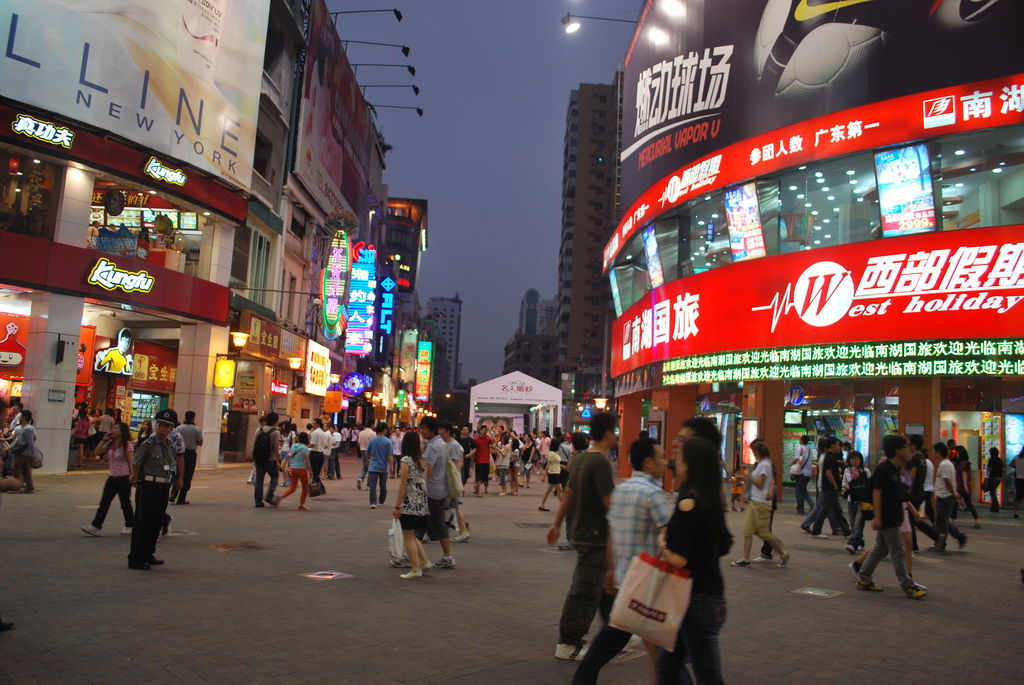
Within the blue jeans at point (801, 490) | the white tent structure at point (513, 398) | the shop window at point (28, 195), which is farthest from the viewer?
the white tent structure at point (513, 398)

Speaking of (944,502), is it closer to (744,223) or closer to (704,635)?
(704,635)

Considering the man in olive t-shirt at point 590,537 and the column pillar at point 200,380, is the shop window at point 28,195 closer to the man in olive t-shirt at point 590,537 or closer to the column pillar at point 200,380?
the column pillar at point 200,380

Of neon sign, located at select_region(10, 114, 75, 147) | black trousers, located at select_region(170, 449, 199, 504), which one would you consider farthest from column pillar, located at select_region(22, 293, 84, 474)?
black trousers, located at select_region(170, 449, 199, 504)

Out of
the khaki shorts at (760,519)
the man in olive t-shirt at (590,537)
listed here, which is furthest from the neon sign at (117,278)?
the man in olive t-shirt at (590,537)

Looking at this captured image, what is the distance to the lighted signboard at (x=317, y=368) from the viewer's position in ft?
123

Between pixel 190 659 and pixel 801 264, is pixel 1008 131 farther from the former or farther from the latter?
pixel 190 659

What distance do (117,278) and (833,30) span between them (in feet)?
68.2

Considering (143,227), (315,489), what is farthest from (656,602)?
(143,227)

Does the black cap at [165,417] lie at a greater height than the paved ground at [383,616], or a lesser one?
greater

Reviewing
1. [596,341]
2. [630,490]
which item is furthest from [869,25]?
[596,341]

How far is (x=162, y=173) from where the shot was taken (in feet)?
72.0

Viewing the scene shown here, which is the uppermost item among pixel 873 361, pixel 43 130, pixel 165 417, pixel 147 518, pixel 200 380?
pixel 43 130

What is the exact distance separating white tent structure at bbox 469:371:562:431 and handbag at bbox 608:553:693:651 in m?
30.8

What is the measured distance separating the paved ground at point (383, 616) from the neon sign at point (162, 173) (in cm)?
1198
